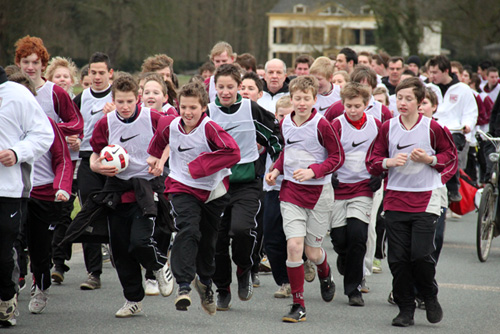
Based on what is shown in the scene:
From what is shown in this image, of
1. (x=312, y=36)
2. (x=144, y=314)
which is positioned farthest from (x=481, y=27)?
(x=144, y=314)

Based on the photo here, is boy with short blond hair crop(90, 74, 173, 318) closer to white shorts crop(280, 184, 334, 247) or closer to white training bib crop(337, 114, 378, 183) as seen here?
white shorts crop(280, 184, 334, 247)

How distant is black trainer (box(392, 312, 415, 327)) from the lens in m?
7.09

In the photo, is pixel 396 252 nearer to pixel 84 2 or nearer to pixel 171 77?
pixel 171 77

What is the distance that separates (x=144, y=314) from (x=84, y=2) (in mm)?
36340

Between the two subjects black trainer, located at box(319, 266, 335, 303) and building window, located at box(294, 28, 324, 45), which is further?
building window, located at box(294, 28, 324, 45)

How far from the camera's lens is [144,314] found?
24.2 ft

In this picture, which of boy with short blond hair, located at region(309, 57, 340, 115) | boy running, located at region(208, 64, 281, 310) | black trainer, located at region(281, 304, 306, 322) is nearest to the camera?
black trainer, located at region(281, 304, 306, 322)

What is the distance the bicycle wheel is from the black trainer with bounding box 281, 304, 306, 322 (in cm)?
406

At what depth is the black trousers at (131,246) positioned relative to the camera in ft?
23.3

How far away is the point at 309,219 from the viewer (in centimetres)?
742

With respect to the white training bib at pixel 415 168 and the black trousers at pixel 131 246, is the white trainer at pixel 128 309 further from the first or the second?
the white training bib at pixel 415 168

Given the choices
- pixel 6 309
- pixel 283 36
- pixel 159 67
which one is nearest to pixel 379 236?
pixel 159 67

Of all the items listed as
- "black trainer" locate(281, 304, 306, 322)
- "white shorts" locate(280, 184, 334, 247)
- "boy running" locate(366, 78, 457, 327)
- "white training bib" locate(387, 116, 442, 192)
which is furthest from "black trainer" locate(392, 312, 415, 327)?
"white training bib" locate(387, 116, 442, 192)

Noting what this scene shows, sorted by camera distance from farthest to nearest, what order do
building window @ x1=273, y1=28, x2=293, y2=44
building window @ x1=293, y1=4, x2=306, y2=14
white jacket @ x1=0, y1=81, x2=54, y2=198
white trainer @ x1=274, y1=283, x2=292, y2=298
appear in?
building window @ x1=293, y1=4, x2=306, y2=14 → building window @ x1=273, y1=28, x2=293, y2=44 → white trainer @ x1=274, y1=283, x2=292, y2=298 → white jacket @ x1=0, y1=81, x2=54, y2=198
